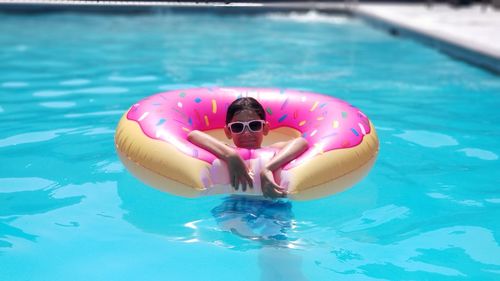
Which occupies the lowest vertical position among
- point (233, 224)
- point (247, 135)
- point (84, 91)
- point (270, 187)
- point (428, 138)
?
point (84, 91)

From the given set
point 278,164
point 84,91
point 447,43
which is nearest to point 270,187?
point 278,164

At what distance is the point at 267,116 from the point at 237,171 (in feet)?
2.90

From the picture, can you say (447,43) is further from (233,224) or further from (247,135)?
(233,224)

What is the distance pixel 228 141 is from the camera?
147 inches

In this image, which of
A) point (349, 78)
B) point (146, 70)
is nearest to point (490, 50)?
point (349, 78)

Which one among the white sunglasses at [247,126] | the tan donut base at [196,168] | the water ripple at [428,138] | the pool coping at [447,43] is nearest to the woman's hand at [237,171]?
the tan donut base at [196,168]

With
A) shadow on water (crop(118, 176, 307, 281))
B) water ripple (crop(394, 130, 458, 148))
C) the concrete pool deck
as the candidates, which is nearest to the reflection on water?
shadow on water (crop(118, 176, 307, 281))

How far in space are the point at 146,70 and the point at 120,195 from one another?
12.6ft

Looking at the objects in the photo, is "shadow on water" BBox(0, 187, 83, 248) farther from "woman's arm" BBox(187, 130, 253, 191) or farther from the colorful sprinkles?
"woman's arm" BBox(187, 130, 253, 191)

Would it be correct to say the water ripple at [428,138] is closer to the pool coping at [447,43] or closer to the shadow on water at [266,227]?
the shadow on water at [266,227]

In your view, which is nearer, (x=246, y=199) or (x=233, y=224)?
(x=233, y=224)

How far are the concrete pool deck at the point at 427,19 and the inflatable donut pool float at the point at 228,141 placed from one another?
0.62 m

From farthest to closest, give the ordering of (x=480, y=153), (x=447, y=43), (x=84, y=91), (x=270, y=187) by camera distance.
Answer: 1. (x=447, y=43)
2. (x=84, y=91)
3. (x=480, y=153)
4. (x=270, y=187)

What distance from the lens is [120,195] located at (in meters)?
3.47
